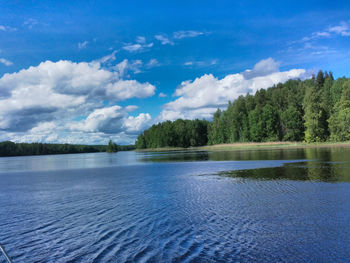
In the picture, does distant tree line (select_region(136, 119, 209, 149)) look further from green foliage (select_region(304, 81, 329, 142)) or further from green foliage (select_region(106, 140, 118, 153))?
green foliage (select_region(304, 81, 329, 142))

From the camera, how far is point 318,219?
38.4 feet

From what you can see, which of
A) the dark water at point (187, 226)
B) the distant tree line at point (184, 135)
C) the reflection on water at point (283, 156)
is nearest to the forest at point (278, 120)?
the distant tree line at point (184, 135)

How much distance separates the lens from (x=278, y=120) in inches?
4754

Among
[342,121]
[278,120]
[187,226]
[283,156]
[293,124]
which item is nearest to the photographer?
[187,226]

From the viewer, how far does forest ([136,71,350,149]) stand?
295ft

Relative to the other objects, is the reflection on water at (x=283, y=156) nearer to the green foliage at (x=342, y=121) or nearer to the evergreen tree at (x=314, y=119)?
the green foliage at (x=342, y=121)

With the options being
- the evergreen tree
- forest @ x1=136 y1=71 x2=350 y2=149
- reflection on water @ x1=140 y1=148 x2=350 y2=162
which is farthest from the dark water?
forest @ x1=136 y1=71 x2=350 y2=149

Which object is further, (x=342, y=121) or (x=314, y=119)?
(x=314, y=119)

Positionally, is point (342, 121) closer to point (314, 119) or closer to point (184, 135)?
point (314, 119)

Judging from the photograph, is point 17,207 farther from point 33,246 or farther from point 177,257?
point 177,257

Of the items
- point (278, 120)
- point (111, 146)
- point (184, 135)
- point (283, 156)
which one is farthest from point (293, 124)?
point (111, 146)

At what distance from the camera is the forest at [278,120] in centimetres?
8994

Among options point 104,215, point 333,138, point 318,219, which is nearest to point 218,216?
point 318,219

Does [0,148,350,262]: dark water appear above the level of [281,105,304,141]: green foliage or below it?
below
